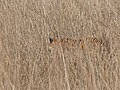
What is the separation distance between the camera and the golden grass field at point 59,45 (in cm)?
204

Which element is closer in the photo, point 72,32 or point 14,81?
point 14,81

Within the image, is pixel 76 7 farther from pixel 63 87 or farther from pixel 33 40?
pixel 63 87

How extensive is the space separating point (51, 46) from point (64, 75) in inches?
16.6

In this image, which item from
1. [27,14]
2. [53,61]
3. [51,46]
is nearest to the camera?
[53,61]

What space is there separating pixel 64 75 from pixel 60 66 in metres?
0.12

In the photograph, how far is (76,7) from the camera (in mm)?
3451

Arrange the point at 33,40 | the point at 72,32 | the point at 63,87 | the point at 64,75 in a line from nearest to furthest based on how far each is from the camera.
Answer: the point at 63,87, the point at 64,75, the point at 33,40, the point at 72,32

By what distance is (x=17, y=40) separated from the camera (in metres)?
2.71

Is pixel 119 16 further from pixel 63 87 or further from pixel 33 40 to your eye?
pixel 63 87

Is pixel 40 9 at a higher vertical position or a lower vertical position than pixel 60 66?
higher

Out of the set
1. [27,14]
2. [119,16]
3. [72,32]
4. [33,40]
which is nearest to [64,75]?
[33,40]

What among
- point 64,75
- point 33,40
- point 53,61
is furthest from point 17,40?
point 64,75

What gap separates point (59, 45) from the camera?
2240 mm

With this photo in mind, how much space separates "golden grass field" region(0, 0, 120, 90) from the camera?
2.04 meters
